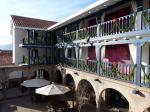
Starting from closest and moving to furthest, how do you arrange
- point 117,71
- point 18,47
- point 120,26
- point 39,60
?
point 117,71 → point 120,26 → point 39,60 → point 18,47

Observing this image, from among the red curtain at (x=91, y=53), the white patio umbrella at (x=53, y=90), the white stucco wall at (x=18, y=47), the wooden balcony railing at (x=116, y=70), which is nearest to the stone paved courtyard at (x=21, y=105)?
the white patio umbrella at (x=53, y=90)

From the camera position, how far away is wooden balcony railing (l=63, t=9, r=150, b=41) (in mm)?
11102

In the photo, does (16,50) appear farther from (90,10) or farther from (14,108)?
(90,10)

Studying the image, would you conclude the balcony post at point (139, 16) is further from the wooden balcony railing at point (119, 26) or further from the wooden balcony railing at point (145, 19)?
the wooden balcony railing at point (145, 19)

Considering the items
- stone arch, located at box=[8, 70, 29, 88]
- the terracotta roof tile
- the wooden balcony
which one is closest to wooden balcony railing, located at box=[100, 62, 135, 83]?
the wooden balcony

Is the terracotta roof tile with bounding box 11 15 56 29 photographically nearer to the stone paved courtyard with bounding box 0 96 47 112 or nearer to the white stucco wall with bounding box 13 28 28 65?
the white stucco wall with bounding box 13 28 28 65

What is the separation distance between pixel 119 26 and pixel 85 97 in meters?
9.15

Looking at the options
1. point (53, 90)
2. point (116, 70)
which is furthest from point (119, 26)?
point (53, 90)

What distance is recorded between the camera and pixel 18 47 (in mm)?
28172

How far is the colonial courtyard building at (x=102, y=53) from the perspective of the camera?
11.2m

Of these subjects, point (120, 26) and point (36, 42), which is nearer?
point (120, 26)

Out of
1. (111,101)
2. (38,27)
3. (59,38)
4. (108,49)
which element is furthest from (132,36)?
A: (38,27)

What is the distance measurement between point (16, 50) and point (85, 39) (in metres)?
13.9

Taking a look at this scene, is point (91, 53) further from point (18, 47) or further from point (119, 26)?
point (18, 47)
